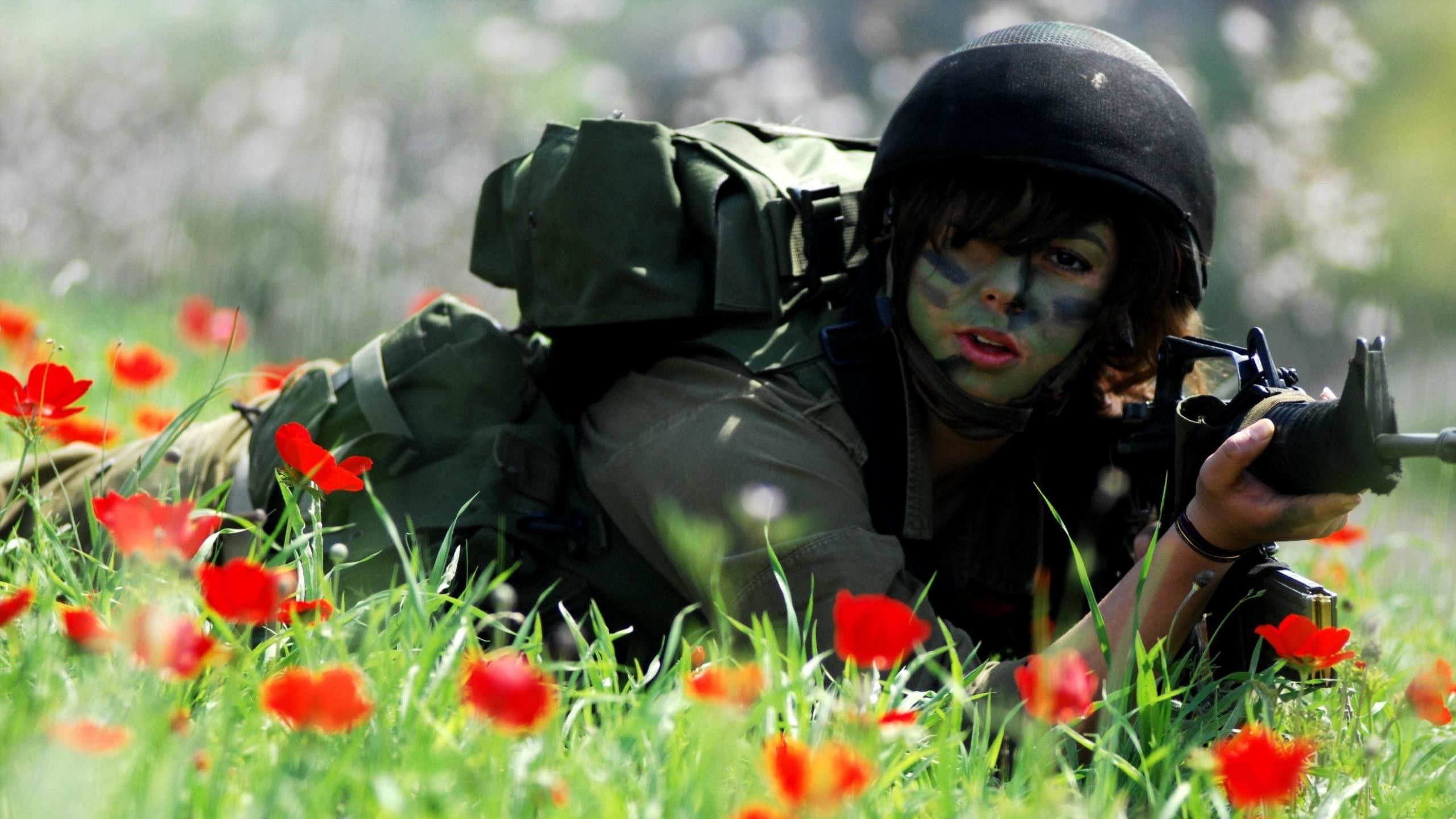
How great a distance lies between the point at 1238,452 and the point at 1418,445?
33 centimetres

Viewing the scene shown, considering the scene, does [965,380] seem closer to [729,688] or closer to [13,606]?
[729,688]

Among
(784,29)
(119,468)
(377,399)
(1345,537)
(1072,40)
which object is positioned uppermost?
(1072,40)

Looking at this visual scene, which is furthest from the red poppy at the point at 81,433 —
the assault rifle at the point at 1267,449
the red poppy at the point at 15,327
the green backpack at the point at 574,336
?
the assault rifle at the point at 1267,449

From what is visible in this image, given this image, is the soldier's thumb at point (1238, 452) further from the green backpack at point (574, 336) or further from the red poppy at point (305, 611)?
the red poppy at point (305, 611)

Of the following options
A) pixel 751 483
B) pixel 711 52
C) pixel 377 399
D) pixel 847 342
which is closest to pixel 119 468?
pixel 377 399

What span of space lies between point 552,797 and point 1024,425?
5.35 ft

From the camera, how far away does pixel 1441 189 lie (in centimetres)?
866

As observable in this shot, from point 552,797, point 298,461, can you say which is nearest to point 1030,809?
point 552,797

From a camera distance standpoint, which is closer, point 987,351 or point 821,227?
point 987,351

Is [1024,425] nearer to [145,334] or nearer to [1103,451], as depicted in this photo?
[1103,451]

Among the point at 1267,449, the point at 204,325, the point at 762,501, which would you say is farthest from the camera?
the point at 204,325

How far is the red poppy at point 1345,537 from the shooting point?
2879mm

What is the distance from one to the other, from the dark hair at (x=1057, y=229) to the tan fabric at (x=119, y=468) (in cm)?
133

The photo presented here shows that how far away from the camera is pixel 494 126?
7.14m
